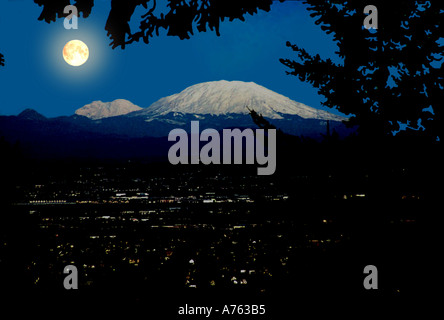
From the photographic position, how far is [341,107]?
9.39 feet

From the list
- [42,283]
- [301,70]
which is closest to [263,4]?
[301,70]

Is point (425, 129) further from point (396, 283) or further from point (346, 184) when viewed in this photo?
point (396, 283)

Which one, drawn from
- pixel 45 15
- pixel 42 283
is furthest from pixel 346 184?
pixel 42 283

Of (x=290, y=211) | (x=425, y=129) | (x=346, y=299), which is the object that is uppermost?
(x=425, y=129)

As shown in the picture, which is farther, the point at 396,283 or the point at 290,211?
the point at 290,211

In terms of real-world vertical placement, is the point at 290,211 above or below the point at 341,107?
below

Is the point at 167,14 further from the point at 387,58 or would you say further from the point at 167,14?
the point at 387,58

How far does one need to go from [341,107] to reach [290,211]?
88 cm

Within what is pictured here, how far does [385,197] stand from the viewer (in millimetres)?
2617

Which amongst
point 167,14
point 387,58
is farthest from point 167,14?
point 387,58
